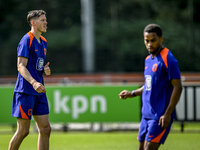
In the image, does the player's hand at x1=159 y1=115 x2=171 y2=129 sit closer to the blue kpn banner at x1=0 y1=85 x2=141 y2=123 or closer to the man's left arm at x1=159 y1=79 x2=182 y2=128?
the man's left arm at x1=159 y1=79 x2=182 y2=128

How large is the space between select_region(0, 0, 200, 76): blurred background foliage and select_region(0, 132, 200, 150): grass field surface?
63.2 ft

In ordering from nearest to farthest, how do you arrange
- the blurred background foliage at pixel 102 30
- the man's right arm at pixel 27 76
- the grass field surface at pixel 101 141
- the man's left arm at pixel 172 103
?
the man's left arm at pixel 172 103, the man's right arm at pixel 27 76, the grass field surface at pixel 101 141, the blurred background foliage at pixel 102 30

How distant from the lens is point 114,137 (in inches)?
385

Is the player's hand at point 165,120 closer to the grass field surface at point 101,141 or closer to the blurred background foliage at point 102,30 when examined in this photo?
the grass field surface at point 101,141

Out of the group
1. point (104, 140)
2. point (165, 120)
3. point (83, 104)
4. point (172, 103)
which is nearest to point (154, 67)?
point (172, 103)

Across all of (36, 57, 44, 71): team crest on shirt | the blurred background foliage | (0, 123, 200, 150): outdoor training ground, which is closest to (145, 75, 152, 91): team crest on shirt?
(36, 57, 44, 71): team crest on shirt

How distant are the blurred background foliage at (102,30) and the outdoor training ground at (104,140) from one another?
62.0 ft

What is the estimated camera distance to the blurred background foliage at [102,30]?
3099 centimetres

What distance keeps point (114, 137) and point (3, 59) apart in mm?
23981

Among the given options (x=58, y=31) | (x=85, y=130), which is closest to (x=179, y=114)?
(x=85, y=130)

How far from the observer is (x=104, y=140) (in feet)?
30.5

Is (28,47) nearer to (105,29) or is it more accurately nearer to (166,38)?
(166,38)

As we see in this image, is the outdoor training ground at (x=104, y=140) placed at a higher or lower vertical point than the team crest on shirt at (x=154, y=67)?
lower

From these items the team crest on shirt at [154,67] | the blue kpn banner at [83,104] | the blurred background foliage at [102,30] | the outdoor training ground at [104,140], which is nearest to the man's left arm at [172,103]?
the team crest on shirt at [154,67]
